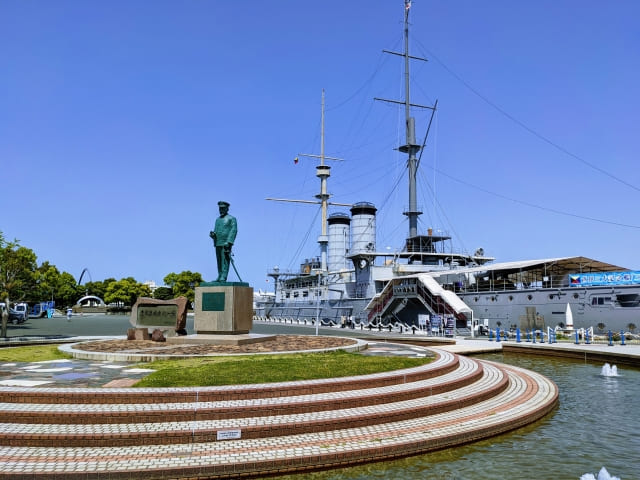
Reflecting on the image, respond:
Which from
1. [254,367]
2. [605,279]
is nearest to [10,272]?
[254,367]

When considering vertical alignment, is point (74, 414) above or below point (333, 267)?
below

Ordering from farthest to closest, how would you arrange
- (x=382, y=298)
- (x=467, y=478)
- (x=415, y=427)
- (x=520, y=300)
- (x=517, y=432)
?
(x=382, y=298) → (x=520, y=300) → (x=517, y=432) → (x=415, y=427) → (x=467, y=478)

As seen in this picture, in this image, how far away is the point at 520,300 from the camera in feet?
112

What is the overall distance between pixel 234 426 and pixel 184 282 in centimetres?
9167

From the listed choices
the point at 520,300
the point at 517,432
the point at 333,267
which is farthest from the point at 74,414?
the point at 333,267

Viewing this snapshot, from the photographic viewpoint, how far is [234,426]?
814 cm

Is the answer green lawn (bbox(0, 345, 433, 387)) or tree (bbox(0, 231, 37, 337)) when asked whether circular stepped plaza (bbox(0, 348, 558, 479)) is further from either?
tree (bbox(0, 231, 37, 337))

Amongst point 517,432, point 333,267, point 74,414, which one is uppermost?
point 333,267

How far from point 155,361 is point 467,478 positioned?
9.49m

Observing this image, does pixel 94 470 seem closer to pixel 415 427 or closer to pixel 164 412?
pixel 164 412

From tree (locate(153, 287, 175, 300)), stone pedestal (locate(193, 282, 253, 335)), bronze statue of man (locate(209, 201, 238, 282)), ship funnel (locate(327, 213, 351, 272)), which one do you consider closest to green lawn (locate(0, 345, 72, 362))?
stone pedestal (locate(193, 282, 253, 335))

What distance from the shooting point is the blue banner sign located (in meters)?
28.1

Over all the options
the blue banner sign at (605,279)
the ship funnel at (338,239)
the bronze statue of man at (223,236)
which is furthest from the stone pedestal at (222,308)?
the ship funnel at (338,239)

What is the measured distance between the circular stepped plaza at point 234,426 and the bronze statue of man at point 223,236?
10.1m
